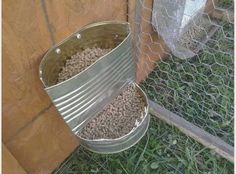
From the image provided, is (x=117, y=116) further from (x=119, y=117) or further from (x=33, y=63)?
(x=33, y=63)

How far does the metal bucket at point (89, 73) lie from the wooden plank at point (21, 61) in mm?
39

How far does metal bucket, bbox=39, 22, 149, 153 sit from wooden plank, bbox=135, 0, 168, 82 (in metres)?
0.20

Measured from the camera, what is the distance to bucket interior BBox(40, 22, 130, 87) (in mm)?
958

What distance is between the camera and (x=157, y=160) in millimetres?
1319

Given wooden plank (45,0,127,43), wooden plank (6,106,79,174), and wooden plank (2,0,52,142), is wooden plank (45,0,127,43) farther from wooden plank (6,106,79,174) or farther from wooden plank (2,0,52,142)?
wooden plank (6,106,79,174)

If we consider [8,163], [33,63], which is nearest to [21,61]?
[33,63]

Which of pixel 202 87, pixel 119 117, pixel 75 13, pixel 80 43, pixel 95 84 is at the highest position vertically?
pixel 75 13

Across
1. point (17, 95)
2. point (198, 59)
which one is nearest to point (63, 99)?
point (17, 95)

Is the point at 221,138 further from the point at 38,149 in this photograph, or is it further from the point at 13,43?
the point at 13,43

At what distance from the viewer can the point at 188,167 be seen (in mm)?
1272

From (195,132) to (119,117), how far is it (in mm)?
368

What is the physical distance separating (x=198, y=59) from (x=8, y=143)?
1051 mm

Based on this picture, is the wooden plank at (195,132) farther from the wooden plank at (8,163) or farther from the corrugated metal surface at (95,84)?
the wooden plank at (8,163)

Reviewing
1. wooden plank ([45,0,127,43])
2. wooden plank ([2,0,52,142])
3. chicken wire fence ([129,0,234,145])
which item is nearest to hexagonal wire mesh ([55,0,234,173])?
chicken wire fence ([129,0,234,145])
